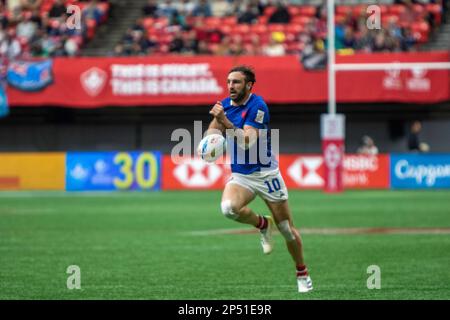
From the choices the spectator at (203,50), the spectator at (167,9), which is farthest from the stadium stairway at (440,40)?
the spectator at (167,9)

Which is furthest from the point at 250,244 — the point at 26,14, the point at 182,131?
the point at 26,14

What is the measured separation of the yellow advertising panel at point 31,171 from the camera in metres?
32.1

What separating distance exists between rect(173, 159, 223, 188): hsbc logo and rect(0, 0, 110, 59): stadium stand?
5.69 metres

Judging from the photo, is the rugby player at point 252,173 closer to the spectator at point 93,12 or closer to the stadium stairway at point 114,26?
the stadium stairway at point 114,26

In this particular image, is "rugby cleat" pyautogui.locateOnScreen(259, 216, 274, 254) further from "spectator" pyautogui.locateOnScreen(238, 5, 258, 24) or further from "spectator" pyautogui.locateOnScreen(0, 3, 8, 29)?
"spectator" pyautogui.locateOnScreen(0, 3, 8, 29)

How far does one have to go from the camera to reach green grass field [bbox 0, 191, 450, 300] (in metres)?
11.1

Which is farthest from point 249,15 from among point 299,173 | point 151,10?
point 299,173

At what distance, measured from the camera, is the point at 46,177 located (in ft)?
106

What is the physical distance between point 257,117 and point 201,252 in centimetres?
524

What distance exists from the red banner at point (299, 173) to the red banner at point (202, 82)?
2.29 meters

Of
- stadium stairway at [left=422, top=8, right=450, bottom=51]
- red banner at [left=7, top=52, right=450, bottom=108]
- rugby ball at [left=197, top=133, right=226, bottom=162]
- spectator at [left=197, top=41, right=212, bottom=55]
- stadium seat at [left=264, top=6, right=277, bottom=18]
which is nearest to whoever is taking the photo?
rugby ball at [left=197, top=133, right=226, bottom=162]

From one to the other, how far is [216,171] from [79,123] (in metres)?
6.83

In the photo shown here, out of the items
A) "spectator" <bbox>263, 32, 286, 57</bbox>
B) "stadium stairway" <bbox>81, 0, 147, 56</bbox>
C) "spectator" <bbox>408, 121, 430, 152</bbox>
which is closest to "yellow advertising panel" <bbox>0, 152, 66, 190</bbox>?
"stadium stairway" <bbox>81, 0, 147, 56</bbox>

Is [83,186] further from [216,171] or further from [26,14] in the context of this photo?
[26,14]
